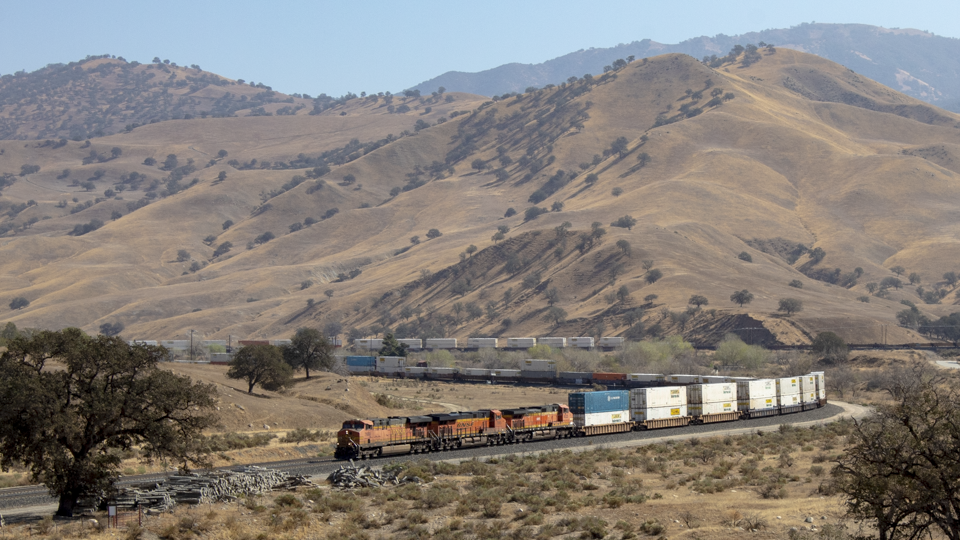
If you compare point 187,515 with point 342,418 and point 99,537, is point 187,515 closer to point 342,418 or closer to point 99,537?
point 99,537

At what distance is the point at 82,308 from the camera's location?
181 m

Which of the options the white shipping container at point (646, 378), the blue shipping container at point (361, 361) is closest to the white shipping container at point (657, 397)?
the white shipping container at point (646, 378)

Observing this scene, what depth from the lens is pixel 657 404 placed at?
185 ft

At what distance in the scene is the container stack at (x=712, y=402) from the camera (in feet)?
193

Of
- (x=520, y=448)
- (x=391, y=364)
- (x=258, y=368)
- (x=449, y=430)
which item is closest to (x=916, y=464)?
(x=520, y=448)

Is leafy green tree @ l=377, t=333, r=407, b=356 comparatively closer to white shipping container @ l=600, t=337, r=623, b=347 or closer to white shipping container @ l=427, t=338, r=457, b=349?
white shipping container @ l=427, t=338, r=457, b=349

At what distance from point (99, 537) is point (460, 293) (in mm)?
147752

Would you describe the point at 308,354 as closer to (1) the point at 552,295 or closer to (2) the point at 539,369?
(2) the point at 539,369

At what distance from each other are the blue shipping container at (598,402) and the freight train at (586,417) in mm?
62

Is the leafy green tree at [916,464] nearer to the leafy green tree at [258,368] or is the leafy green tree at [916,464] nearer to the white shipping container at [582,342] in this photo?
the leafy green tree at [258,368]

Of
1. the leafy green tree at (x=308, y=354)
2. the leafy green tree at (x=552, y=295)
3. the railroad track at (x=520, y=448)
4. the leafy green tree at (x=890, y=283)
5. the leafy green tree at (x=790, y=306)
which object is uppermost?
the leafy green tree at (x=890, y=283)

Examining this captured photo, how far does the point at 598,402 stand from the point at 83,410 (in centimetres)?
3430

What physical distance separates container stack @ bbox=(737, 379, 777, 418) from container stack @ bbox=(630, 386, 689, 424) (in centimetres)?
622

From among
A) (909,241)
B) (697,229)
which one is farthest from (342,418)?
(909,241)
